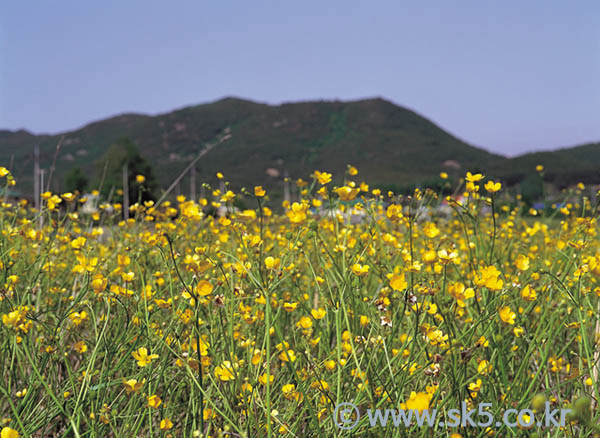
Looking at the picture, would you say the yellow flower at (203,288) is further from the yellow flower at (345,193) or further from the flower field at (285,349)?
the yellow flower at (345,193)

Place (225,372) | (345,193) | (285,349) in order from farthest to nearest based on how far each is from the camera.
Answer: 1. (345,193)
2. (225,372)
3. (285,349)

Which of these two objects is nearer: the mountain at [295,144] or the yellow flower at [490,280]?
the yellow flower at [490,280]

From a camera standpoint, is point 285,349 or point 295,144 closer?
point 285,349

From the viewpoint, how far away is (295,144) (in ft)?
230

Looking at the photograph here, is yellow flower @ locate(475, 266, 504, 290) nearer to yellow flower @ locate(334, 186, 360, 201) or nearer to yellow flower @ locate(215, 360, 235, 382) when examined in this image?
yellow flower @ locate(334, 186, 360, 201)

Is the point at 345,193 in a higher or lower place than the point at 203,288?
higher

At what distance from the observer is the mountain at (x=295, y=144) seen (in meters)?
49.9

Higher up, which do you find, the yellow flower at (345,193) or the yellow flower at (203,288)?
the yellow flower at (345,193)

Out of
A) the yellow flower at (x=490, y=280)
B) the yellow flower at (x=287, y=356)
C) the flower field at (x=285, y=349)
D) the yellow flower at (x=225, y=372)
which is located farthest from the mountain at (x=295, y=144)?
the yellow flower at (x=225, y=372)

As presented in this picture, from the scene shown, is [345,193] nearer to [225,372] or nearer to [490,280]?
[490,280]

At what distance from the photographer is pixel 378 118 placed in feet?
271

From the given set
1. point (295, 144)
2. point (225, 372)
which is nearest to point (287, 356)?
point (225, 372)

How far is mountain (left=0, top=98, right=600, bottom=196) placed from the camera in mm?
49906

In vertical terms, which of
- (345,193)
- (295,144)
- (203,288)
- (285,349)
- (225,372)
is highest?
(295,144)
